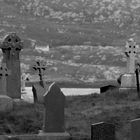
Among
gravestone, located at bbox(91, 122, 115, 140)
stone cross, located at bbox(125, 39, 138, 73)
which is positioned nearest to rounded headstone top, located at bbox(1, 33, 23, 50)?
stone cross, located at bbox(125, 39, 138, 73)

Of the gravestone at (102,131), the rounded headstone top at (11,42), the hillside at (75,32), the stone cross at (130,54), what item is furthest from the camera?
the hillside at (75,32)

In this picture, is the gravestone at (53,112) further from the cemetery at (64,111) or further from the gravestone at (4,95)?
the gravestone at (4,95)

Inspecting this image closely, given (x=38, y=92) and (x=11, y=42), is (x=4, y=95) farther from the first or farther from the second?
(x=11, y=42)

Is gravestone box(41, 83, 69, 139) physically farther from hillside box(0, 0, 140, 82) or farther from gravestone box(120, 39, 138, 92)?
hillside box(0, 0, 140, 82)

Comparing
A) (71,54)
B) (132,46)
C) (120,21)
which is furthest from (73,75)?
(132,46)

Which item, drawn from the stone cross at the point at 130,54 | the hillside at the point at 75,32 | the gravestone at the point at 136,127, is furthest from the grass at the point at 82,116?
the hillside at the point at 75,32

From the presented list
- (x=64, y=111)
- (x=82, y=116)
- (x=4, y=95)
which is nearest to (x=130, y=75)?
(x=4, y=95)

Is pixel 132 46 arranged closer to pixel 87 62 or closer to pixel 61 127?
pixel 61 127

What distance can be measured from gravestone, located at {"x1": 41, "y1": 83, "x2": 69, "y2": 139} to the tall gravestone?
Result: 768cm

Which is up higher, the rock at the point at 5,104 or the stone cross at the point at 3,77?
the stone cross at the point at 3,77

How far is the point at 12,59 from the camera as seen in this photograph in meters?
26.9

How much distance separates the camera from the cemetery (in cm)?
1866

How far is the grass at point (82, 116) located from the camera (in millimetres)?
19891

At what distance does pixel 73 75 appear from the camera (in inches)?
3644
